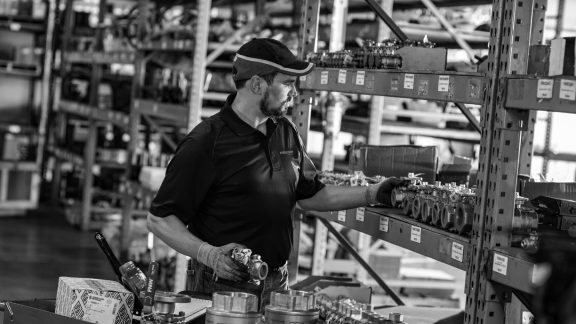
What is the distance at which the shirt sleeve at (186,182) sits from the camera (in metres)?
4.19

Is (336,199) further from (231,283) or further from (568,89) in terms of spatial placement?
(568,89)

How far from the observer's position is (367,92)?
4570 millimetres

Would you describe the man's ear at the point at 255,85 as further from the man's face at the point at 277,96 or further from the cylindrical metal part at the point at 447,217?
the cylindrical metal part at the point at 447,217

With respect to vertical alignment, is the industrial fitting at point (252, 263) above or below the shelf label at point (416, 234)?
below

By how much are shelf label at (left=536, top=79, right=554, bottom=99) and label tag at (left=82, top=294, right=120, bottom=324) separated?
152cm

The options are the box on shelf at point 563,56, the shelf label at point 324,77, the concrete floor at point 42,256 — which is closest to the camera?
the box on shelf at point 563,56

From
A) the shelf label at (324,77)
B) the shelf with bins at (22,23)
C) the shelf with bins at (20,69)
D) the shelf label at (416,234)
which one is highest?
the shelf with bins at (22,23)

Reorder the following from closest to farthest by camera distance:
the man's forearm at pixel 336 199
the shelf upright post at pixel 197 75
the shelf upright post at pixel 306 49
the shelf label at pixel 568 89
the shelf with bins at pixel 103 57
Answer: the shelf label at pixel 568 89
the man's forearm at pixel 336 199
the shelf upright post at pixel 306 49
the shelf upright post at pixel 197 75
the shelf with bins at pixel 103 57

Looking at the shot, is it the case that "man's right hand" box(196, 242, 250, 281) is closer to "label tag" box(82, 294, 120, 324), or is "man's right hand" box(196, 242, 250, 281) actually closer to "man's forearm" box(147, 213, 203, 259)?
"man's forearm" box(147, 213, 203, 259)

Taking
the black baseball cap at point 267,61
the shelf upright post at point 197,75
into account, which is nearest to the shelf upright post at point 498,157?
the black baseball cap at point 267,61

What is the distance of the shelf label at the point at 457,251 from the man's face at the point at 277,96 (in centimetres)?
101

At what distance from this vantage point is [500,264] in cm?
338

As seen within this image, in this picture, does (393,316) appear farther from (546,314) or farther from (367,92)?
(546,314)

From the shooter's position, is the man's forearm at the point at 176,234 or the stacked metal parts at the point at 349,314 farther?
the man's forearm at the point at 176,234
